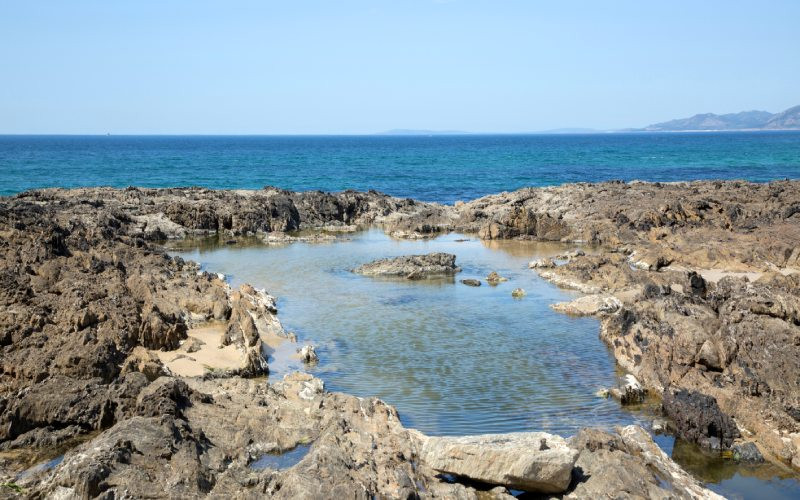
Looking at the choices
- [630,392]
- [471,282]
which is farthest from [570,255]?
[630,392]

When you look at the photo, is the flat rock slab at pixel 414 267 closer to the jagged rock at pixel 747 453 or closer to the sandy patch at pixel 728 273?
the sandy patch at pixel 728 273

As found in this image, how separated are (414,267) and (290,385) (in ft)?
41.8

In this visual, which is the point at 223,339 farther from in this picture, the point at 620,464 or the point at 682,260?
the point at 682,260

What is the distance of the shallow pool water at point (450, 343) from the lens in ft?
41.0

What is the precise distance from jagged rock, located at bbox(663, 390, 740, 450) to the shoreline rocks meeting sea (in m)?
0.03

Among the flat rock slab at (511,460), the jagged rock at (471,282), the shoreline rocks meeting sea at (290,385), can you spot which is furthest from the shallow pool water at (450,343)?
the flat rock slab at (511,460)

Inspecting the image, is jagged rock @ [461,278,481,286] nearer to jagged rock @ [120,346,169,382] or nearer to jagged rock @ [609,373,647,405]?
jagged rock @ [609,373,647,405]

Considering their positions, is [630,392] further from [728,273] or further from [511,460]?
[728,273]

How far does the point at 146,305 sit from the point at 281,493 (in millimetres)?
9201

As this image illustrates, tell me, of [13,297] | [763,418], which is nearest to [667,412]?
[763,418]

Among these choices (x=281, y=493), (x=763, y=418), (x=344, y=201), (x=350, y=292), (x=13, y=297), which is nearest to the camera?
(x=281, y=493)

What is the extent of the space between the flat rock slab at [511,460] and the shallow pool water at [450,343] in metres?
2.67

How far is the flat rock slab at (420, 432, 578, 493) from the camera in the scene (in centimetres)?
827

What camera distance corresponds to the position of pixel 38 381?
11586mm
